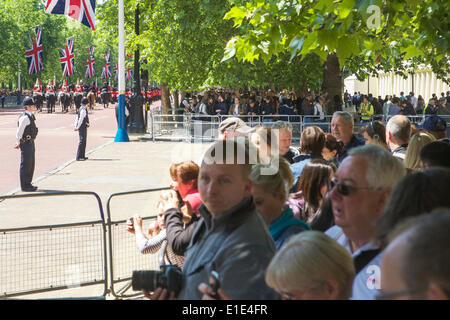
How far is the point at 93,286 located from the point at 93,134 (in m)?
24.5

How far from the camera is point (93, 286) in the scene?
7.00 m

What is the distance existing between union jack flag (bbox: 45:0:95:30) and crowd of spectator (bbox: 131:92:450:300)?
18715 mm

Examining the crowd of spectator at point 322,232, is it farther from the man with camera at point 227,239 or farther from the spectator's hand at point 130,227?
the spectator's hand at point 130,227

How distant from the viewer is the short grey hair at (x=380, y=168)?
118 inches

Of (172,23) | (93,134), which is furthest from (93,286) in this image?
(93,134)

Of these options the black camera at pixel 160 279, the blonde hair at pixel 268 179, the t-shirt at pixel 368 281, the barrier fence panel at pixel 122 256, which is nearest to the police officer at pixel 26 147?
the barrier fence panel at pixel 122 256

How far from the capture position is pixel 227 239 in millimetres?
→ 2730

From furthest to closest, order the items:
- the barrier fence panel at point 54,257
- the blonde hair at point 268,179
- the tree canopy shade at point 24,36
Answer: the tree canopy shade at point 24,36 → the barrier fence panel at point 54,257 → the blonde hair at point 268,179

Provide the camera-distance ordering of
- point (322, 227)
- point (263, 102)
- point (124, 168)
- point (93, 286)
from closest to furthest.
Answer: point (322, 227), point (93, 286), point (124, 168), point (263, 102)

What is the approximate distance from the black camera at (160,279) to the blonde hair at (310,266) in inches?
26.4

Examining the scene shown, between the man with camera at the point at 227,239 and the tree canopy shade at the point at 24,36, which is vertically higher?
the tree canopy shade at the point at 24,36

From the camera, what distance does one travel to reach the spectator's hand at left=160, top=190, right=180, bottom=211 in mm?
4223

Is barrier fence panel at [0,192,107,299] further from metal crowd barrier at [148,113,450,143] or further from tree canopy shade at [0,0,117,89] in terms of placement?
tree canopy shade at [0,0,117,89]

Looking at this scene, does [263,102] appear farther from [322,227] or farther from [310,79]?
[322,227]
